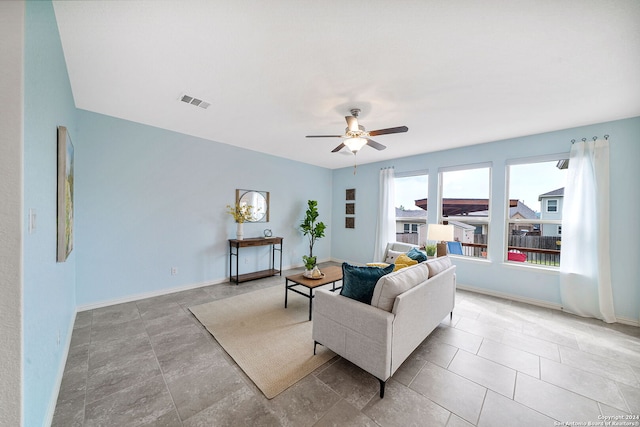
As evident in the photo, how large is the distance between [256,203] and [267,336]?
9.45ft

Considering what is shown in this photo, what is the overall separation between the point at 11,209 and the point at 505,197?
213 inches

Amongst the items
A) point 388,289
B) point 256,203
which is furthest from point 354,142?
point 256,203

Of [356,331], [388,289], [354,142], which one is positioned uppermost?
[354,142]

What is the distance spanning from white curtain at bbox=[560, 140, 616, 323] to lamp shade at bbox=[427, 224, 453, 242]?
1.54m

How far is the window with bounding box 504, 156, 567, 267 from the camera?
3664 mm

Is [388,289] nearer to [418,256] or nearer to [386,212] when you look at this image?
[418,256]

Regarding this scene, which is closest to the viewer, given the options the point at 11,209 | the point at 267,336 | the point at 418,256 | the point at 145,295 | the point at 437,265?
the point at 11,209

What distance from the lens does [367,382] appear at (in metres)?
1.92

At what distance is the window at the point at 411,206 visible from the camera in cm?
506

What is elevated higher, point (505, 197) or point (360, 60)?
point (360, 60)

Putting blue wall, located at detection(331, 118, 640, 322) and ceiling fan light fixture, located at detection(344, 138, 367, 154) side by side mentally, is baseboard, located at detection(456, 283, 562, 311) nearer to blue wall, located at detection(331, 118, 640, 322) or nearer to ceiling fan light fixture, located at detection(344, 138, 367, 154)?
blue wall, located at detection(331, 118, 640, 322)

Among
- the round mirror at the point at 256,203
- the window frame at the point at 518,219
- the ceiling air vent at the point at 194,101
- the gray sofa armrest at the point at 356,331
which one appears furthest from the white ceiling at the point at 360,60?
the gray sofa armrest at the point at 356,331

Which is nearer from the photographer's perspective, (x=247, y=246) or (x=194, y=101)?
(x=194, y=101)

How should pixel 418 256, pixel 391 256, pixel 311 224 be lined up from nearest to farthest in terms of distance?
1. pixel 418 256
2. pixel 391 256
3. pixel 311 224
